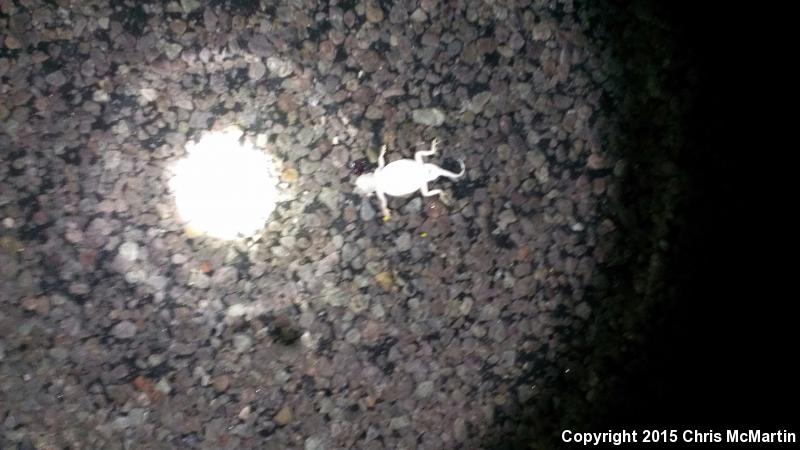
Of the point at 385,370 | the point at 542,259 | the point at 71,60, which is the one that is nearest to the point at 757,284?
the point at 542,259

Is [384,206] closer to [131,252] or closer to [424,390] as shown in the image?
[424,390]

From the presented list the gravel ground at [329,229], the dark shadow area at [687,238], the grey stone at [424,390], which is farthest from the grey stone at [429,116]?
the grey stone at [424,390]

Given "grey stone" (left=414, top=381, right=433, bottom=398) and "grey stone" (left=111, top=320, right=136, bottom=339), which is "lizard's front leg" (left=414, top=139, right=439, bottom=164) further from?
"grey stone" (left=111, top=320, right=136, bottom=339)

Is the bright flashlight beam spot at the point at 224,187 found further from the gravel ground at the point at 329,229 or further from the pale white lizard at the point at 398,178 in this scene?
the pale white lizard at the point at 398,178

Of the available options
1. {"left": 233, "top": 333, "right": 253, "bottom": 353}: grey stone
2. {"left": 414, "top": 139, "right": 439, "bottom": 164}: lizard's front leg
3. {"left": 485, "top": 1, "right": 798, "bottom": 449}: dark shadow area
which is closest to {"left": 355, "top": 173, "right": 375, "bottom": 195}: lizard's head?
{"left": 414, "top": 139, "right": 439, "bottom": 164}: lizard's front leg

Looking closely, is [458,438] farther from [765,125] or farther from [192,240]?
[765,125]

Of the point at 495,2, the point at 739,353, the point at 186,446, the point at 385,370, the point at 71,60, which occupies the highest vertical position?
the point at 495,2

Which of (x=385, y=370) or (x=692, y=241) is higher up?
(x=692, y=241)
